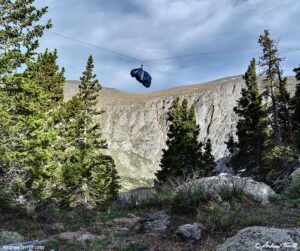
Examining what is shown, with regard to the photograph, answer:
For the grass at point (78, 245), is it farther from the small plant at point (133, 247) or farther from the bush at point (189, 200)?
the bush at point (189, 200)

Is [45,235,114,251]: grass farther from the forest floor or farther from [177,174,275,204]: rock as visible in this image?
[177,174,275,204]: rock

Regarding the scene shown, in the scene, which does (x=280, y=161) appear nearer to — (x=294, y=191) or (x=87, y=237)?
(x=294, y=191)

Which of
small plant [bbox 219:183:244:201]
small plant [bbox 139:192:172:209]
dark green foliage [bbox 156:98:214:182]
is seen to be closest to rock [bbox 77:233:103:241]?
small plant [bbox 139:192:172:209]

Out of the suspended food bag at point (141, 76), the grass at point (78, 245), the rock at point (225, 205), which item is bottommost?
the grass at point (78, 245)

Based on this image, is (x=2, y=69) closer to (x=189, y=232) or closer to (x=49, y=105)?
(x=49, y=105)

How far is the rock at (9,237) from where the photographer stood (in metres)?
10.1

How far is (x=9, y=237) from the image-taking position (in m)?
10.3

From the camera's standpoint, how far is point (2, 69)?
18078 mm

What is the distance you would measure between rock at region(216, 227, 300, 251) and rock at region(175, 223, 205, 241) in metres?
1.06

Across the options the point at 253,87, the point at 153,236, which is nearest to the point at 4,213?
the point at 153,236

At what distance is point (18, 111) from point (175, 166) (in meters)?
18.8

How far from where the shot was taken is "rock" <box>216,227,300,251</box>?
6344 mm

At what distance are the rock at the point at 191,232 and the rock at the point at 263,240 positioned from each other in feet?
3.49

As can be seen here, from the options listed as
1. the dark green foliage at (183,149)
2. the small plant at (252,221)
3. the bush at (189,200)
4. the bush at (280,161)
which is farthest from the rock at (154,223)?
the dark green foliage at (183,149)
